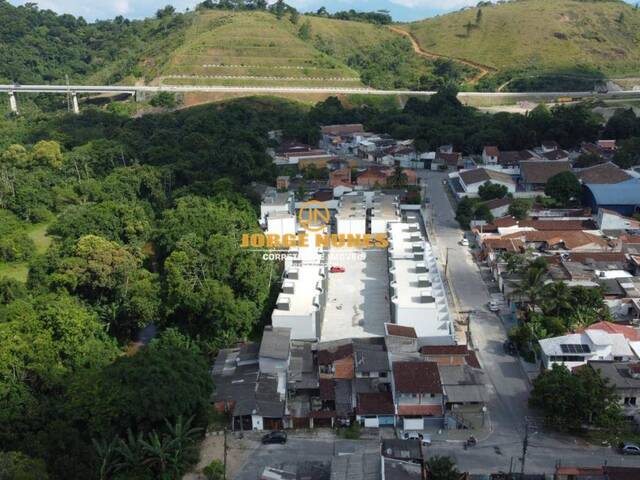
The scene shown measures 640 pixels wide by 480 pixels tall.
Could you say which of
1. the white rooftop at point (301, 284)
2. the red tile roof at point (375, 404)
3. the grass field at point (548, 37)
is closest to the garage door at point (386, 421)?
the red tile roof at point (375, 404)

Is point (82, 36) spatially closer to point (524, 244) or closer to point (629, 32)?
point (629, 32)

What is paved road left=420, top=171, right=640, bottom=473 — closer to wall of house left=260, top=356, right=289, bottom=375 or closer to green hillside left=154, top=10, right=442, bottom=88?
wall of house left=260, top=356, right=289, bottom=375

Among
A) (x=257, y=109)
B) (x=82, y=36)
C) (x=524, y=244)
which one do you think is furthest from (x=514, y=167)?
(x=82, y=36)

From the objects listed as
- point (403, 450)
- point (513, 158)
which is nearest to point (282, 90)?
point (513, 158)

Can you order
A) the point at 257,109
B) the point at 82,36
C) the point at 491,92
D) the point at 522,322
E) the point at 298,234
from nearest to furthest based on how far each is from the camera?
1. the point at 522,322
2. the point at 298,234
3. the point at 257,109
4. the point at 491,92
5. the point at 82,36

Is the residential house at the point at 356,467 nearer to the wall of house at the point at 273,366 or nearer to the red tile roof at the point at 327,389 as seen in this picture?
the red tile roof at the point at 327,389

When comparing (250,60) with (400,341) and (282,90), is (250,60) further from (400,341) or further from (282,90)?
(400,341)
